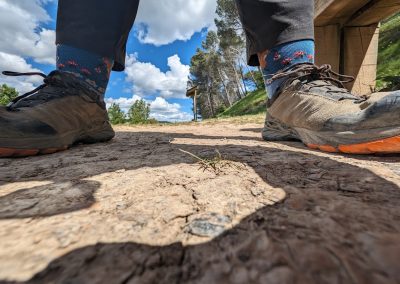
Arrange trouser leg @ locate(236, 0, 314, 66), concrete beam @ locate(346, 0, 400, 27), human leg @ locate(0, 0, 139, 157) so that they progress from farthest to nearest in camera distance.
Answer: concrete beam @ locate(346, 0, 400, 27), trouser leg @ locate(236, 0, 314, 66), human leg @ locate(0, 0, 139, 157)

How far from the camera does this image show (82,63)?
131cm

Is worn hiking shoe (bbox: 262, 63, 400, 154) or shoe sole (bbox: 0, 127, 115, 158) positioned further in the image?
shoe sole (bbox: 0, 127, 115, 158)

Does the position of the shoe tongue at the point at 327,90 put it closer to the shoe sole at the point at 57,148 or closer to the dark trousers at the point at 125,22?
the dark trousers at the point at 125,22

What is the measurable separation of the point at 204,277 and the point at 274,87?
47.8 inches

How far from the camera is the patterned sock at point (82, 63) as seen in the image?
1299mm

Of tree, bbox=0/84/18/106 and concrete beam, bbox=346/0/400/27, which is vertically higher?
tree, bbox=0/84/18/106

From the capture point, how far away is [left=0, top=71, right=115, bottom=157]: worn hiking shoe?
98 cm

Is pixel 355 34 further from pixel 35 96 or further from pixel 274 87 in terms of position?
pixel 35 96

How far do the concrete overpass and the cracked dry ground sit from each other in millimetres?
2427

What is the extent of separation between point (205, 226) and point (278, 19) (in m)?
1.16

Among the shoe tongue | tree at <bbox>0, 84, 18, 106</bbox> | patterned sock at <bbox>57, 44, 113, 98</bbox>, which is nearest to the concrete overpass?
the shoe tongue

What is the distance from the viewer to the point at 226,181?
1.99ft

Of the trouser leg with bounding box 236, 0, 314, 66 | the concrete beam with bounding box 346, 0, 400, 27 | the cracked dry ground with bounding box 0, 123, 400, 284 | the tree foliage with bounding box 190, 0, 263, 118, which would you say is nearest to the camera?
the cracked dry ground with bounding box 0, 123, 400, 284

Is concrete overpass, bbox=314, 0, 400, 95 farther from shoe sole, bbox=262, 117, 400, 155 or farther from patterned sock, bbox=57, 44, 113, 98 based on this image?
patterned sock, bbox=57, 44, 113, 98
